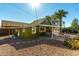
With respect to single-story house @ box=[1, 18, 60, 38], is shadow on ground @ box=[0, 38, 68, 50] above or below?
below

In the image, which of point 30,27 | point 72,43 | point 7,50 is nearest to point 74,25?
point 72,43

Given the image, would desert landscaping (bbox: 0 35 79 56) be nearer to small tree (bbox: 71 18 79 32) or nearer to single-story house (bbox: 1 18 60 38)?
single-story house (bbox: 1 18 60 38)

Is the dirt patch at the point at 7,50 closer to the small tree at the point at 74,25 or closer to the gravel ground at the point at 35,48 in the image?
the gravel ground at the point at 35,48

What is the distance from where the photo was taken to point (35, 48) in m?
9.14

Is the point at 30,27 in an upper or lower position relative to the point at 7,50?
upper

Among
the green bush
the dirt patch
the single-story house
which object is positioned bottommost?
the dirt patch

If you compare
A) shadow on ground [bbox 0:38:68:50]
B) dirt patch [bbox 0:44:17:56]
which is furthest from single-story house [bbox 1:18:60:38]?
dirt patch [bbox 0:44:17:56]

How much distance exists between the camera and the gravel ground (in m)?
9.09

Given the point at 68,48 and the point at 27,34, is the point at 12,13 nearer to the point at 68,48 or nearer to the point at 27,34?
the point at 27,34

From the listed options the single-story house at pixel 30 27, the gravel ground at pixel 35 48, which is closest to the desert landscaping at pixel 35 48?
the gravel ground at pixel 35 48

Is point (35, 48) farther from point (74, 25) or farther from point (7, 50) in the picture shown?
point (74, 25)

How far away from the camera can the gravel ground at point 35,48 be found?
9.09 m

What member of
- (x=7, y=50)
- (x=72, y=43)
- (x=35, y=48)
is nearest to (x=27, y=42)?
(x=35, y=48)

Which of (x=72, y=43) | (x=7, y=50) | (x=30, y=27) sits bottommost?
(x=7, y=50)
